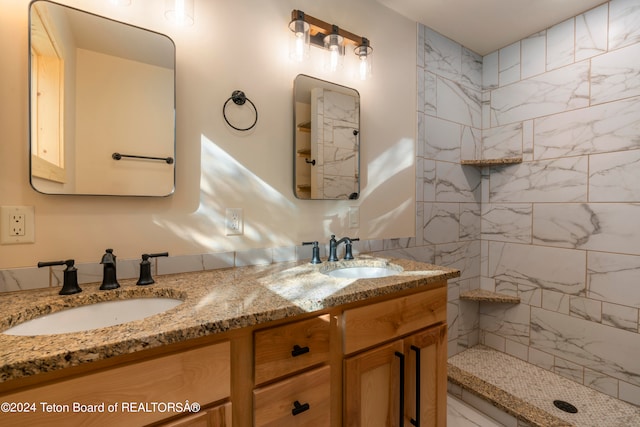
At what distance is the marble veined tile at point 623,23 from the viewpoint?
1.74 meters

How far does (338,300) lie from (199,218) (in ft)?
2.37

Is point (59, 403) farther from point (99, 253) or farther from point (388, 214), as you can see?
point (388, 214)

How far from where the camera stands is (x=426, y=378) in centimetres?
128

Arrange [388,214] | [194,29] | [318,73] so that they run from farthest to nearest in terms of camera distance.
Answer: [388,214], [318,73], [194,29]


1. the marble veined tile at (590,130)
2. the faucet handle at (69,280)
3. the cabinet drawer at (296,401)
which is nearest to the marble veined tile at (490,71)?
the marble veined tile at (590,130)

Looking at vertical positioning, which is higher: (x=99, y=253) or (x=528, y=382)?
(x=99, y=253)

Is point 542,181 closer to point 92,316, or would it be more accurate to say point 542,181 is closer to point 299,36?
point 299,36

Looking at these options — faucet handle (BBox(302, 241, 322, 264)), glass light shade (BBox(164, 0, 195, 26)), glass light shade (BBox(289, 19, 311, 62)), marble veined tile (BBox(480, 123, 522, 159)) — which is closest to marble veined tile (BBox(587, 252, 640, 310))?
marble veined tile (BBox(480, 123, 522, 159))

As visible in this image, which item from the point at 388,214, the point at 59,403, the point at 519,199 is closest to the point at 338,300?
the point at 59,403

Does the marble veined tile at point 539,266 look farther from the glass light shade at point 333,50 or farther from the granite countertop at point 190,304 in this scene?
the glass light shade at point 333,50

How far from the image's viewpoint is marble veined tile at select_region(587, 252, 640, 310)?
174 cm

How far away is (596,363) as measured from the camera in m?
1.88

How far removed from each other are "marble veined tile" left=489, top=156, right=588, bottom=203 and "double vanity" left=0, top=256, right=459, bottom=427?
1.35 metres

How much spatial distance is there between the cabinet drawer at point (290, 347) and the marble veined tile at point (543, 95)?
2231mm
